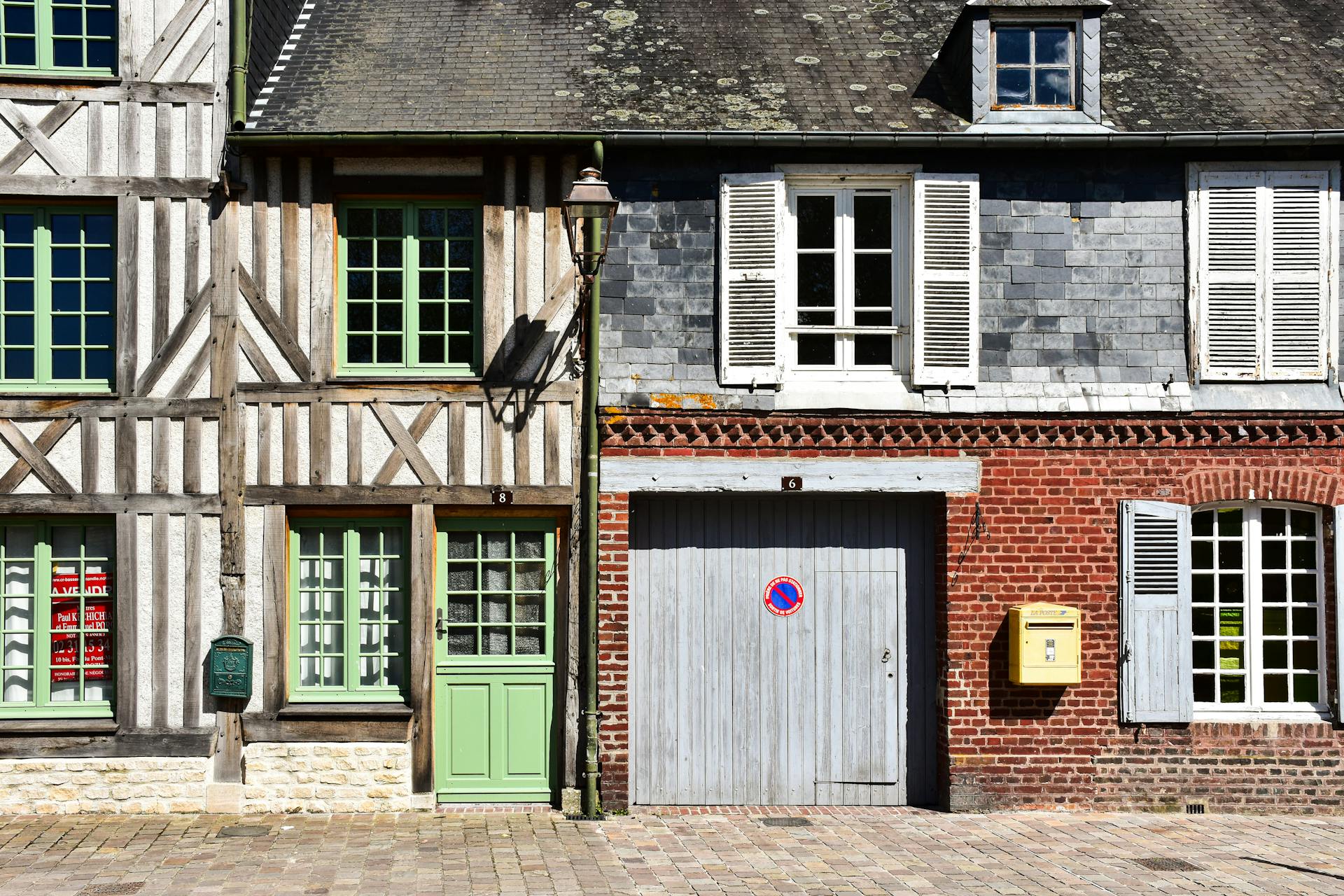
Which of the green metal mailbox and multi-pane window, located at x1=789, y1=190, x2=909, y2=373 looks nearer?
the green metal mailbox

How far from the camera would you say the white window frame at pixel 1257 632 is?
28.6ft

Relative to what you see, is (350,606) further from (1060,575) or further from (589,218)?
(1060,575)

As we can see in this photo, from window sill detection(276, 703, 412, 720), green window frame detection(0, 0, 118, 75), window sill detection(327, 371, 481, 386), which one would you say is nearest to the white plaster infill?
window sill detection(327, 371, 481, 386)

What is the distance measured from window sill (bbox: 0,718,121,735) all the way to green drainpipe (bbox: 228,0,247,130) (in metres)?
4.34

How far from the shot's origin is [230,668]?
27.4 ft

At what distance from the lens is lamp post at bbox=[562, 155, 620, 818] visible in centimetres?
838

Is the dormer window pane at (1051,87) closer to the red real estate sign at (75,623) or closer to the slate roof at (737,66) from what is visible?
the slate roof at (737,66)

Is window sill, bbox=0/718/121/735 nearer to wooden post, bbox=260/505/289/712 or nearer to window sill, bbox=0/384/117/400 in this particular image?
wooden post, bbox=260/505/289/712

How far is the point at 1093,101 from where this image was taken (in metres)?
8.80

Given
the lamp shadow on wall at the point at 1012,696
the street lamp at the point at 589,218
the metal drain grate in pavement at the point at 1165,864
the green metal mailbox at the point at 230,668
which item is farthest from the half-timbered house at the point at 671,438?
the metal drain grate in pavement at the point at 1165,864

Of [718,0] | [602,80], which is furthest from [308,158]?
[718,0]

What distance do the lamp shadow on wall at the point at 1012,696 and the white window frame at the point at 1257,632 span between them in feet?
3.68

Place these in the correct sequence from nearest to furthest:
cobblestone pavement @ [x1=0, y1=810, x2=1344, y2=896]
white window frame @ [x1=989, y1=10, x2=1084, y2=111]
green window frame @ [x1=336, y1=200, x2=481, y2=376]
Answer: cobblestone pavement @ [x1=0, y1=810, x2=1344, y2=896]
green window frame @ [x1=336, y1=200, x2=481, y2=376]
white window frame @ [x1=989, y1=10, x2=1084, y2=111]

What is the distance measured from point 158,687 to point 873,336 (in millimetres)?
5774
